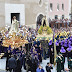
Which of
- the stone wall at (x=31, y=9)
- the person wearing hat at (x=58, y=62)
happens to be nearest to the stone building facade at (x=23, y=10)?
the stone wall at (x=31, y=9)

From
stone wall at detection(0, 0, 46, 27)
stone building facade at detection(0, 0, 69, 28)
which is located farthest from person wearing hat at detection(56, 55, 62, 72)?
stone wall at detection(0, 0, 46, 27)

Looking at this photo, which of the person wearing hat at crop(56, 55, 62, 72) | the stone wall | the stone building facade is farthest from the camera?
the stone wall

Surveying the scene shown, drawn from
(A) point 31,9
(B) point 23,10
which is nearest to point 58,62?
(B) point 23,10

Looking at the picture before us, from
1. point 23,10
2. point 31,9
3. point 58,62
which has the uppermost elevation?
point 31,9

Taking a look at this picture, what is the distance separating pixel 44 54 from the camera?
540 inches

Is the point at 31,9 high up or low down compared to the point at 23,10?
up

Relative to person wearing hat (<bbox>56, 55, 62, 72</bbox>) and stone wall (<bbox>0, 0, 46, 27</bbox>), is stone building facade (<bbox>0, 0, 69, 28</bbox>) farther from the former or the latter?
person wearing hat (<bbox>56, 55, 62, 72</bbox>)

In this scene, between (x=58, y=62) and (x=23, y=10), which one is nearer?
(x=58, y=62)

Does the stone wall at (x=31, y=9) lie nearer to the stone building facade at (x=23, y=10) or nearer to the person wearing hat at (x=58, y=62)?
the stone building facade at (x=23, y=10)

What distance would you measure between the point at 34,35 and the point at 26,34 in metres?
1.85

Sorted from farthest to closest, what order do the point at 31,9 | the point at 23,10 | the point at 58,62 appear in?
the point at 31,9
the point at 23,10
the point at 58,62

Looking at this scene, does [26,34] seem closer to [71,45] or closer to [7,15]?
[71,45]

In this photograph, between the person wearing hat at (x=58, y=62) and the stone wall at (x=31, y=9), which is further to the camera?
the stone wall at (x=31, y=9)

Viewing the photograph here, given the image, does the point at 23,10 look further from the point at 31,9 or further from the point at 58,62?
the point at 58,62
